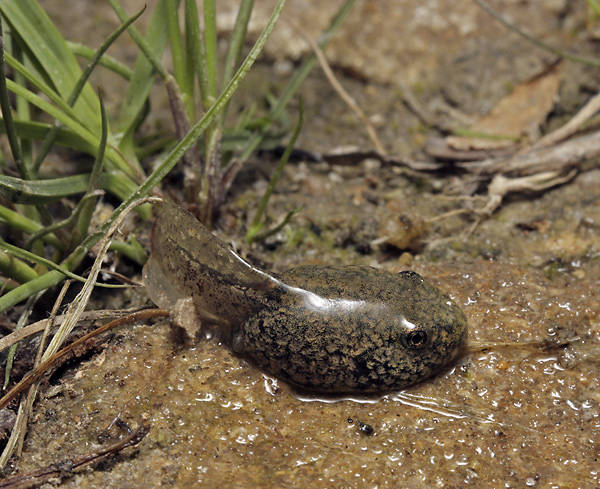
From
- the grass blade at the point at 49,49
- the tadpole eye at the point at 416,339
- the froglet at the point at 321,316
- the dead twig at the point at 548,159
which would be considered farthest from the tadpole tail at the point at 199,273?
the dead twig at the point at 548,159

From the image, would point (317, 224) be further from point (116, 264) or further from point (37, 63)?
point (37, 63)

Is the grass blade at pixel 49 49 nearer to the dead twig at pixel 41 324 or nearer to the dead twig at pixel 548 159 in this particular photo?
the dead twig at pixel 41 324

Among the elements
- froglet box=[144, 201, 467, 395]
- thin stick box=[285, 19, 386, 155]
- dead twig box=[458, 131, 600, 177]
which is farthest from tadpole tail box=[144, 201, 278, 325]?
dead twig box=[458, 131, 600, 177]

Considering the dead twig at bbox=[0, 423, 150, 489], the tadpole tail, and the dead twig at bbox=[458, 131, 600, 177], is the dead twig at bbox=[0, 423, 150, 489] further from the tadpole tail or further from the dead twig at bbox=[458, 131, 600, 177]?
the dead twig at bbox=[458, 131, 600, 177]

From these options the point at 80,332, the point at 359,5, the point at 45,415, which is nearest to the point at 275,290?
the point at 80,332

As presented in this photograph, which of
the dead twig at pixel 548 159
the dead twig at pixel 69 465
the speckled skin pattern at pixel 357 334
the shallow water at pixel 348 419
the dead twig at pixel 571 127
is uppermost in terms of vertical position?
the dead twig at pixel 571 127

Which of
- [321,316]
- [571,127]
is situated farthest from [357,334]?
[571,127]

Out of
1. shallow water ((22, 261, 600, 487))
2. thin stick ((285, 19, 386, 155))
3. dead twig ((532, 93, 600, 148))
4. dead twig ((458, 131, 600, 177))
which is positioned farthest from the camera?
thin stick ((285, 19, 386, 155))
